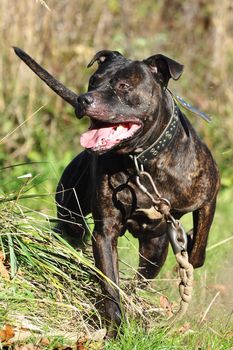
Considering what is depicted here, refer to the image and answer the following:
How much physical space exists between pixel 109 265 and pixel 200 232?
867 millimetres

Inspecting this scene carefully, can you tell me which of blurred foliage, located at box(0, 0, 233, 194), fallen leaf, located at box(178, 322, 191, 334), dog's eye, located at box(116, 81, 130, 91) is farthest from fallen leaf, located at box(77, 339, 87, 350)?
blurred foliage, located at box(0, 0, 233, 194)

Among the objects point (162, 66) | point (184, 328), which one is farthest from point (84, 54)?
point (184, 328)

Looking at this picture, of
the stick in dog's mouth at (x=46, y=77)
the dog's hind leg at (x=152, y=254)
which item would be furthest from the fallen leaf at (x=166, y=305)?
the stick in dog's mouth at (x=46, y=77)

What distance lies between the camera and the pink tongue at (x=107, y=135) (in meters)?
5.02

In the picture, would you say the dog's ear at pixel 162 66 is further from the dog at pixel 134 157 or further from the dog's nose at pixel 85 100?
the dog's nose at pixel 85 100

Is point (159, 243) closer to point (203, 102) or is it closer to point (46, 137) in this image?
point (46, 137)

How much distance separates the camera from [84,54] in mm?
11461

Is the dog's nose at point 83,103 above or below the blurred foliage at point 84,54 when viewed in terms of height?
above

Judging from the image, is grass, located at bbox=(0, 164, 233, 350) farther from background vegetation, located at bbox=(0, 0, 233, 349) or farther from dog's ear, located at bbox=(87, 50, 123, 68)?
background vegetation, located at bbox=(0, 0, 233, 349)

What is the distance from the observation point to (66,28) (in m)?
11.3

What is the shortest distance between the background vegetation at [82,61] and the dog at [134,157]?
2884mm

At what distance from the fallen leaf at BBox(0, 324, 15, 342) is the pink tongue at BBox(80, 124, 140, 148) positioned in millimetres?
1211

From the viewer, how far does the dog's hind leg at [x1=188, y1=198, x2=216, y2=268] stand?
5.80 metres

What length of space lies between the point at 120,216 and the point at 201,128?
20.2ft
